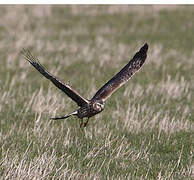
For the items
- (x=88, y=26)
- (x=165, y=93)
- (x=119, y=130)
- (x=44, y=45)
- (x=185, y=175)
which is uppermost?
(x=88, y=26)

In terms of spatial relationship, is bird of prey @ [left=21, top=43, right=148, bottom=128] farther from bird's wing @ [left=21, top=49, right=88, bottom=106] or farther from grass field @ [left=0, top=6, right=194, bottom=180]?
grass field @ [left=0, top=6, right=194, bottom=180]

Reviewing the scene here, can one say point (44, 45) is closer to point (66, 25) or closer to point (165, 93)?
point (66, 25)

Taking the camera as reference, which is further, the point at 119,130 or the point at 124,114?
the point at 124,114

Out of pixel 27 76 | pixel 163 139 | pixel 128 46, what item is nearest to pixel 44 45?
pixel 128 46

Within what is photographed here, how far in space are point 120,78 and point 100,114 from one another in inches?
78.0

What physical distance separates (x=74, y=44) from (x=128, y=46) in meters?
1.69

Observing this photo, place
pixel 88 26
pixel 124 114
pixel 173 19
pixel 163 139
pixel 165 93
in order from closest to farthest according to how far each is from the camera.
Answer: pixel 163 139 < pixel 124 114 < pixel 165 93 < pixel 88 26 < pixel 173 19

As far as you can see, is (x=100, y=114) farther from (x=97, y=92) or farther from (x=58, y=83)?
(x=58, y=83)

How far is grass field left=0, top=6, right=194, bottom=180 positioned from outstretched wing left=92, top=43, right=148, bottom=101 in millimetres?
749

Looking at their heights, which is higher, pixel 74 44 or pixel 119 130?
pixel 74 44

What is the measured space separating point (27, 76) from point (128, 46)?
5010 mm

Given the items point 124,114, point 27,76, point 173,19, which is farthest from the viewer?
point 173,19

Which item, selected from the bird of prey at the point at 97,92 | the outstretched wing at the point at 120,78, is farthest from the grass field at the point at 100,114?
the outstretched wing at the point at 120,78

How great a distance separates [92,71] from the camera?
1161 centimetres
